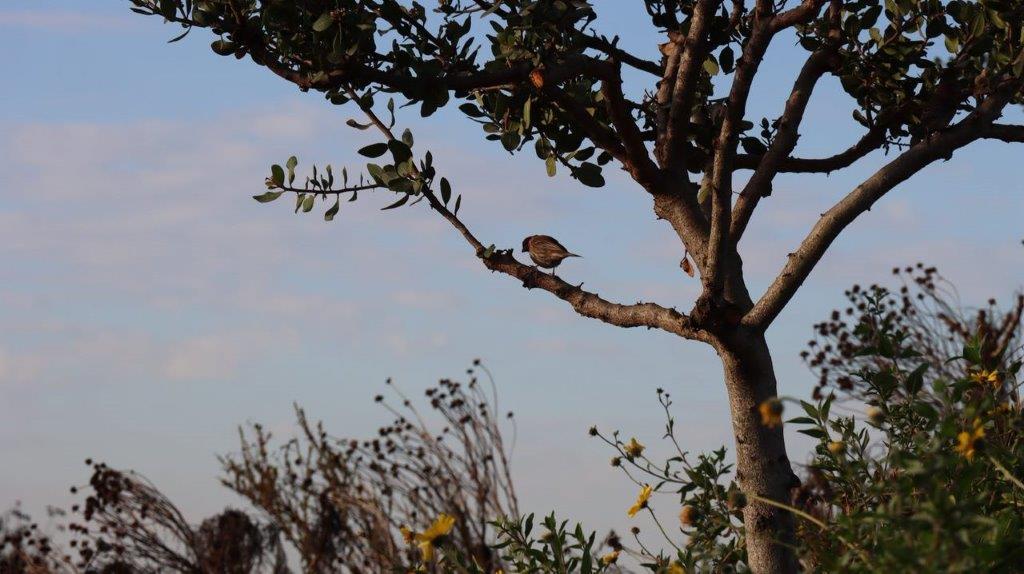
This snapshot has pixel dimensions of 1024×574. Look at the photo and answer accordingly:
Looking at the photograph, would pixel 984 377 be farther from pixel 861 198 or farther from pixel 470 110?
pixel 470 110

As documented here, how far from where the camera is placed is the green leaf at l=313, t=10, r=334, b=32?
3.64 metres

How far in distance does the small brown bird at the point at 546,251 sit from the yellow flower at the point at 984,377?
5.21ft

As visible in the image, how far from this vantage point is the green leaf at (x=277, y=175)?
438 centimetres

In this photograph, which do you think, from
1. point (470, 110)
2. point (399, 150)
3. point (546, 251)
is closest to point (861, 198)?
point (546, 251)

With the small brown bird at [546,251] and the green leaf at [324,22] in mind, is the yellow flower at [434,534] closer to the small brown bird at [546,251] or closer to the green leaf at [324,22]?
the small brown bird at [546,251]

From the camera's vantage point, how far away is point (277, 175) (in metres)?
4.39

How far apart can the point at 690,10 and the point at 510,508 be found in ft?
11.4

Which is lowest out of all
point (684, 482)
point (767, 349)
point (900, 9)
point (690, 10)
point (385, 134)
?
point (684, 482)

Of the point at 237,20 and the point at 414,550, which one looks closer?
the point at 237,20

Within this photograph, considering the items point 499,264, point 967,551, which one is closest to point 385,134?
point 499,264

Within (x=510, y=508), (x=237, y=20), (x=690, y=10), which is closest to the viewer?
(x=237, y=20)

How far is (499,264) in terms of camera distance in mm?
4430

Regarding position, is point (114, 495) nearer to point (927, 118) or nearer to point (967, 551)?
point (927, 118)

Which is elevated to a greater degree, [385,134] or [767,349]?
[385,134]
